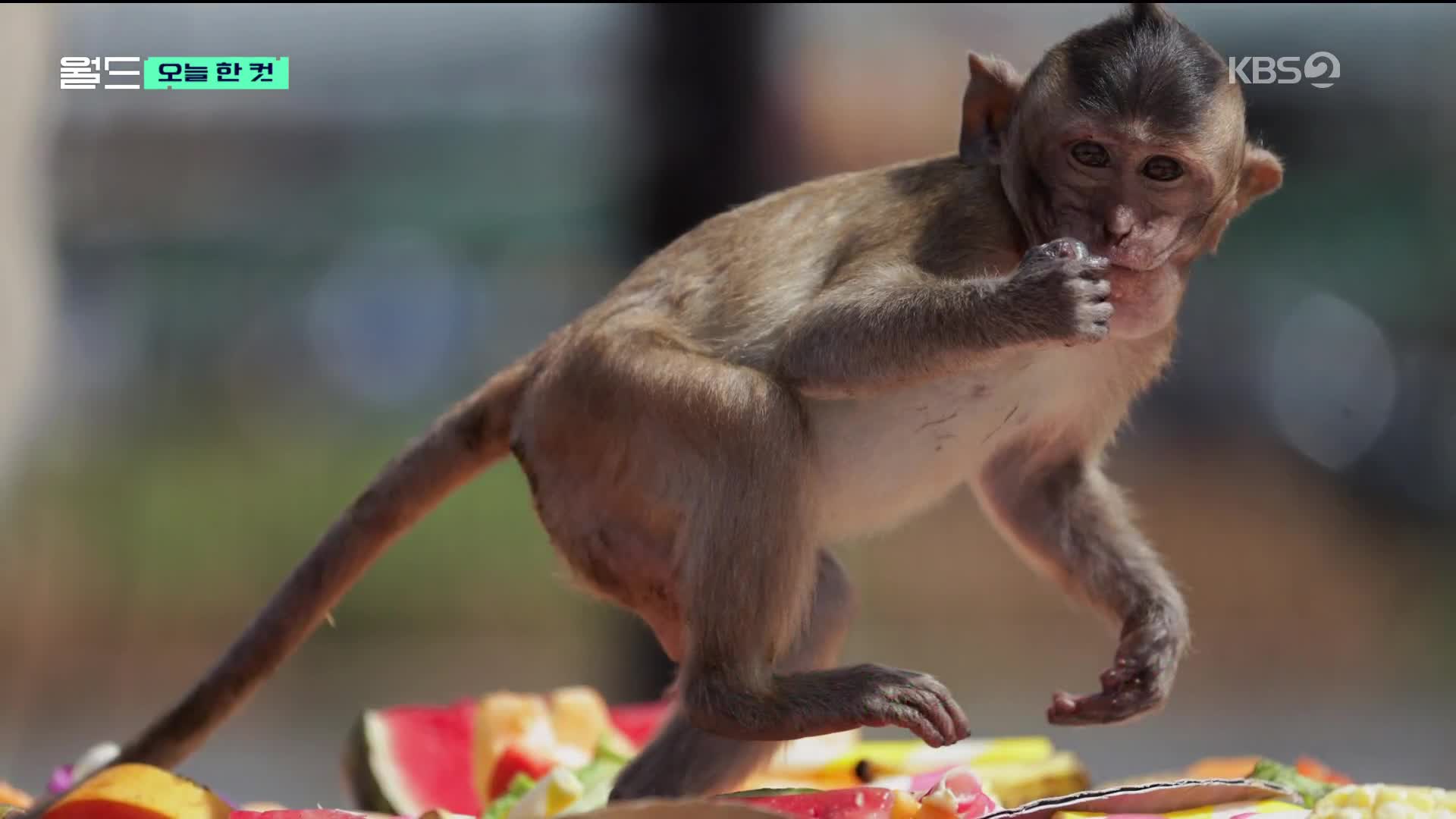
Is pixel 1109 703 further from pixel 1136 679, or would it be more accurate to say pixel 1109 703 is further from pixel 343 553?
pixel 343 553

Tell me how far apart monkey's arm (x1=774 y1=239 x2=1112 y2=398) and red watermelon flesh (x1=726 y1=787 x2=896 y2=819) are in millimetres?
606

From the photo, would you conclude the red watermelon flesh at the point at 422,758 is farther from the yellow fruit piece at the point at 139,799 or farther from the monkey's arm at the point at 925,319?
the monkey's arm at the point at 925,319

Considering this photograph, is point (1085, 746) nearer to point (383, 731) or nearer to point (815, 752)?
point (815, 752)

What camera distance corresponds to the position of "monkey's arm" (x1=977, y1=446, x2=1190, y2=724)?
2.61 m

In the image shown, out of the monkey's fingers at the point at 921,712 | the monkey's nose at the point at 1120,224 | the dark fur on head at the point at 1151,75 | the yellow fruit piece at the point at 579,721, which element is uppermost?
the dark fur on head at the point at 1151,75

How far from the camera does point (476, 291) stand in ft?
26.7

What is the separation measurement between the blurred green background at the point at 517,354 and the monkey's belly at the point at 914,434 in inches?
46.0

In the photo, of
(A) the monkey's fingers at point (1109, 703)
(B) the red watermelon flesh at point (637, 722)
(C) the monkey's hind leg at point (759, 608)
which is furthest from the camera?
(B) the red watermelon flesh at point (637, 722)

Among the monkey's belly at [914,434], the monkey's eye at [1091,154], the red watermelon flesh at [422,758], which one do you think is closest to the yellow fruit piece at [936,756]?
the monkey's belly at [914,434]

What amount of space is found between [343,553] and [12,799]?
30.6 inches

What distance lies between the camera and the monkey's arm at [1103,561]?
2.61 metres

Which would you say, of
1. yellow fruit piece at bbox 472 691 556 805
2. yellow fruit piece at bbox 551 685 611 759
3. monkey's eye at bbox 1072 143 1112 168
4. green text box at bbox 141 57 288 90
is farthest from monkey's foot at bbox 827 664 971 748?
green text box at bbox 141 57 288 90

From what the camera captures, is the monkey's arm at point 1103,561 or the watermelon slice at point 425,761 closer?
the monkey's arm at point 1103,561

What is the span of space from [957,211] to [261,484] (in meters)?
7.05
